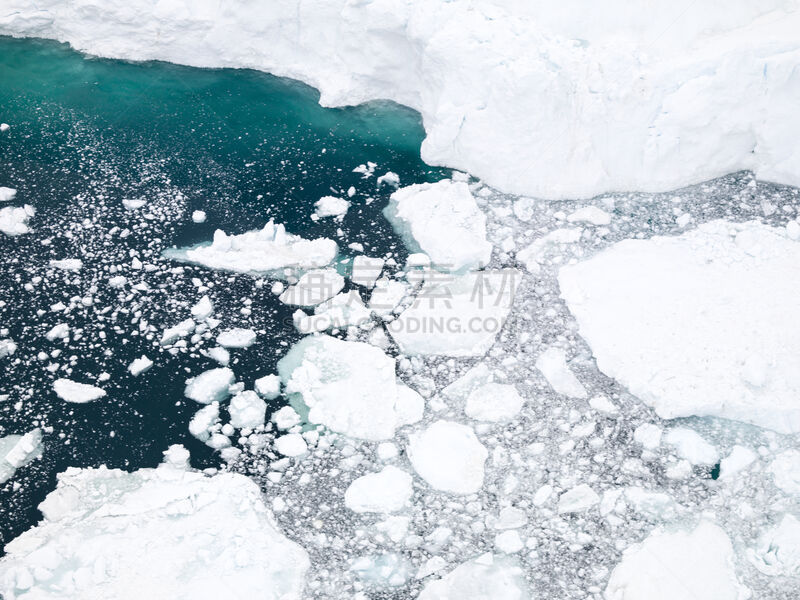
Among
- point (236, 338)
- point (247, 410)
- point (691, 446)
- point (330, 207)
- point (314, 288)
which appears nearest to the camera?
point (691, 446)

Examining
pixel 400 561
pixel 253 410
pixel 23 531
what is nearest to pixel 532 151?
pixel 253 410

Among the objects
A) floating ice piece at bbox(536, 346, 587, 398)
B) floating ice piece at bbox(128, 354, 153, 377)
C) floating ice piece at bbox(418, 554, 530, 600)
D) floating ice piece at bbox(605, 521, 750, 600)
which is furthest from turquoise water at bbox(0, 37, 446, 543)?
floating ice piece at bbox(605, 521, 750, 600)

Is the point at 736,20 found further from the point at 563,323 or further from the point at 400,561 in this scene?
the point at 400,561

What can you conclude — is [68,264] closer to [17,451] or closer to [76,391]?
[76,391]

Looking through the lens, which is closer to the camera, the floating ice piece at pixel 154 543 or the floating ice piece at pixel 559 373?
the floating ice piece at pixel 154 543

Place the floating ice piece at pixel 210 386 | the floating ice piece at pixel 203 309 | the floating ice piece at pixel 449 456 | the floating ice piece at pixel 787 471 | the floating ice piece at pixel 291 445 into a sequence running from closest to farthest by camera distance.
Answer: the floating ice piece at pixel 787 471 < the floating ice piece at pixel 449 456 < the floating ice piece at pixel 291 445 < the floating ice piece at pixel 210 386 < the floating ice piece at pixel 203 309

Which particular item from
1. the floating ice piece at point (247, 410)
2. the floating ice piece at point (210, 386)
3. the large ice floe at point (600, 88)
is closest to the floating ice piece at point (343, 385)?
the floating ice piece at point (247, 410)

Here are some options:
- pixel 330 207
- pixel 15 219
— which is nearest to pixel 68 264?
pixel 15 219

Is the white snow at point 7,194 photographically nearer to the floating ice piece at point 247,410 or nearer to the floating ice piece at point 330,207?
the floating ice piece at point 330,207
